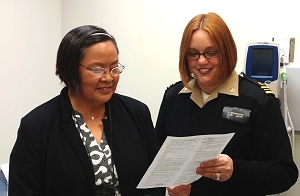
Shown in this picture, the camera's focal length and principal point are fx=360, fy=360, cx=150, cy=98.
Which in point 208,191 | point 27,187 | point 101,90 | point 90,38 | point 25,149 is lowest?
point 208,191

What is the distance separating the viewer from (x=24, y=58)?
2.55 m

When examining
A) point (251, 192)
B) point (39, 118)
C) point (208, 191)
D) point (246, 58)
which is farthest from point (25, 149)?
point (246, 58)

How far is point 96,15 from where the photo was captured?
8.55 ft

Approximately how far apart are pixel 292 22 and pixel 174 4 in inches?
28.1

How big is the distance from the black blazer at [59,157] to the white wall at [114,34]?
986mm

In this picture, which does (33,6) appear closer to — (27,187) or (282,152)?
(27,187)

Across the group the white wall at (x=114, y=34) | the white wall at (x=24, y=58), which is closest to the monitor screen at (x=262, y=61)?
the white wall at (x=114, y=34)

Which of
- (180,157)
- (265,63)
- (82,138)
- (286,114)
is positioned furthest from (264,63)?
(82,138)

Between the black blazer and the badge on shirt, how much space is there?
1.30ft

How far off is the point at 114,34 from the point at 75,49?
50.6 inches

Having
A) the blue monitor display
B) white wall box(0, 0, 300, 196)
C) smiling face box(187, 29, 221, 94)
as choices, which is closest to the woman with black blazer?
smiling face box(187, 29, 221, 94)

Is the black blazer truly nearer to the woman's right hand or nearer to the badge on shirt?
the woman's right hand

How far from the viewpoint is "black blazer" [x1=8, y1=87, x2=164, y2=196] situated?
122 cm

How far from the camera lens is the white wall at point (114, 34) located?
2.08 m
